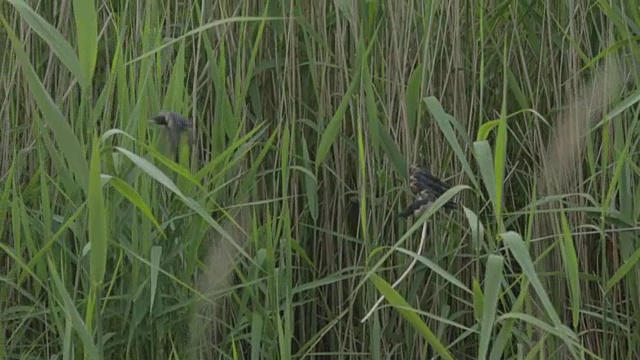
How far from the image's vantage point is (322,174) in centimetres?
211

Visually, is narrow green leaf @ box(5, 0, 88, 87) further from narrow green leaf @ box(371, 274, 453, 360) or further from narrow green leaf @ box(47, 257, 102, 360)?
narrow green leaf @ box(371, 274, 453, 360)

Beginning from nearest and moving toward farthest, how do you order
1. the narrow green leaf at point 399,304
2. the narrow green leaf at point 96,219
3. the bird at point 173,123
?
the narrow green leaf at point 96,219 → the narrow green leaf at point 399,304 → the bird at point 173,123

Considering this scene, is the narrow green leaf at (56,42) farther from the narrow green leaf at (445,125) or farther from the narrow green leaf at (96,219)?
the narrow green leaf at (445,125)

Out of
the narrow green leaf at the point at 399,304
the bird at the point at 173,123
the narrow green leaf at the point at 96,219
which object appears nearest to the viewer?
the narrow green leaf at the point at 96,219

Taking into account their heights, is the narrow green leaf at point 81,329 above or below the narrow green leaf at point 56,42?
below

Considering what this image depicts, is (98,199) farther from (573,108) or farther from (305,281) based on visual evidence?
(573,108)

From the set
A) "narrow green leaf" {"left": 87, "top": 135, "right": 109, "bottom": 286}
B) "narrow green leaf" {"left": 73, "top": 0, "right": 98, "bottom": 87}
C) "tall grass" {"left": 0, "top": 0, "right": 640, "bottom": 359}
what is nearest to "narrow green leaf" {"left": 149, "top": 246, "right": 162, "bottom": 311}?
"tall grass" {"left": 0, "top": 0, "right": 640, "bottom": 359}

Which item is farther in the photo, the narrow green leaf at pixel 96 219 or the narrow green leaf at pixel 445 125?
the narrow green leaf at pixel 445 125

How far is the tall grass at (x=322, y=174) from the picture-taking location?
177 cm

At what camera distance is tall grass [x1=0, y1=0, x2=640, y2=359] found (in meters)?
1.77

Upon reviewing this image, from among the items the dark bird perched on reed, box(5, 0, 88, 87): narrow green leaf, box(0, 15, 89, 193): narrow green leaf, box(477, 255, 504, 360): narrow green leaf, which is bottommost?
box(477, 255, 504, 360): narrow green leaf

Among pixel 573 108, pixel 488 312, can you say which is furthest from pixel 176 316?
pixel 573 108

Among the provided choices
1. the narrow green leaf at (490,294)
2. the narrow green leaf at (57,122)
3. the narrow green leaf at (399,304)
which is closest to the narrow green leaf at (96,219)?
the narrow green leaf at (57,122)

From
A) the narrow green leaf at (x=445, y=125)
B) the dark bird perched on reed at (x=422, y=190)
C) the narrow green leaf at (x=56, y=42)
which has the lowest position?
the dark bird perched on reed at (x=422, y=190)
